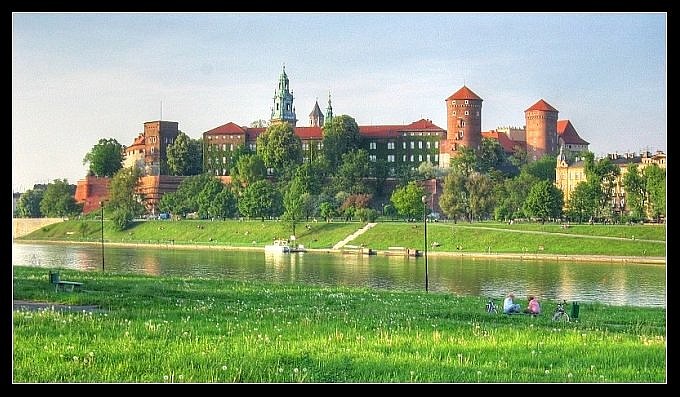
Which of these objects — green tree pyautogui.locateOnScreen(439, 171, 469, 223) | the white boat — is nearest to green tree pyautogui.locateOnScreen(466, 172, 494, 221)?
green tree pyautogui.locateOnScreen(439, 171, 469, 223)

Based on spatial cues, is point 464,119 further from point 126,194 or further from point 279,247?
point 279,247

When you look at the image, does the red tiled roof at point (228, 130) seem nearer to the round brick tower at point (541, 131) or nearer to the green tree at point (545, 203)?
the round brick tower at point (541, 131)

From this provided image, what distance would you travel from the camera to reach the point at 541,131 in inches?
4375

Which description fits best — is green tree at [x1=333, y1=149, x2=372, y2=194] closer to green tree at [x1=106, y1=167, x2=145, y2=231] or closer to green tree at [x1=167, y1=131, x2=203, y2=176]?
green tree at [x1=106, y1=167, x2=145, y2=231]

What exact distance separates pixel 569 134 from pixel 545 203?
63566 millimetres

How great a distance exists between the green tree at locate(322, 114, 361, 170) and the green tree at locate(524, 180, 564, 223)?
113ft

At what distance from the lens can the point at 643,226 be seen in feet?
181

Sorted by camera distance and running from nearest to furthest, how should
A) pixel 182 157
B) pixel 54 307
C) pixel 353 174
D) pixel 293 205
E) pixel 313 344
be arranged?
1. pixel 313 344
2. pixel 54 307
3. pixel 293 205
4. pixel 353 174
5. pixel 182 157

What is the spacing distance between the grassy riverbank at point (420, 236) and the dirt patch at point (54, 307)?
3844cm

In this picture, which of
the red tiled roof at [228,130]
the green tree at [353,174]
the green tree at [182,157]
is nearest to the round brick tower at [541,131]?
the green tree at [353,174]

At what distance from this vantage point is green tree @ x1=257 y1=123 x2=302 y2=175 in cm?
9225

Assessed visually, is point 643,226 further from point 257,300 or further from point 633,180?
point 257,300

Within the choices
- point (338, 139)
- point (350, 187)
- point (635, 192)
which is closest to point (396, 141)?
point (338, 139)

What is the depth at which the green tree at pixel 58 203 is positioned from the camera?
9125cm
